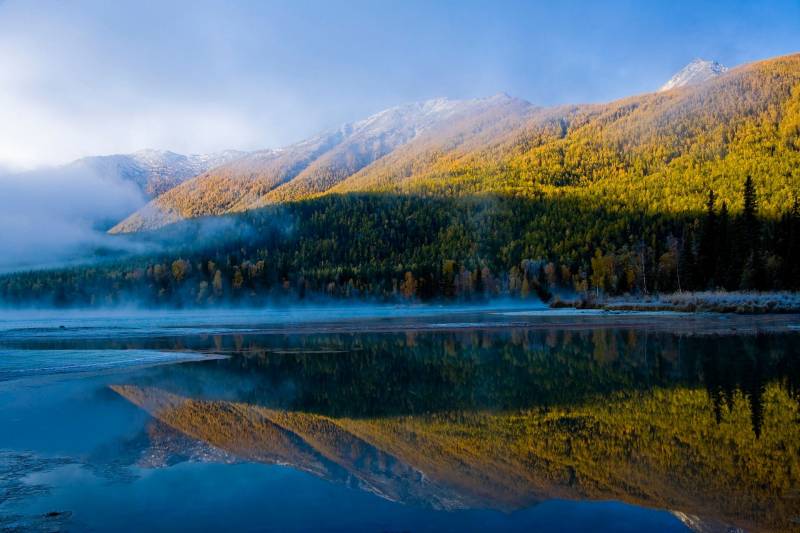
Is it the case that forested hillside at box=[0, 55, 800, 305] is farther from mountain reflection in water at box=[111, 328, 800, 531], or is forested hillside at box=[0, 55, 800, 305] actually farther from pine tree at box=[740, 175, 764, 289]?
mountain reflection in water at box=[111, 328, 800, 531]

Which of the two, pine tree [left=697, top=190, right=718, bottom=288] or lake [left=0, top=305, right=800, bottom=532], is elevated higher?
pine tree [left=697, top=190, right=718, bottom=288]

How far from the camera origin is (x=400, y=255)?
165875 mm

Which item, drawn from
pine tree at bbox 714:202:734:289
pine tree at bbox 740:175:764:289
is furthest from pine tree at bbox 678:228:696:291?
pine tree at bbox 740:175:764:289

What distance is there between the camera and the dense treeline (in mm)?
120688

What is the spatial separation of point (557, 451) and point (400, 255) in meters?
156

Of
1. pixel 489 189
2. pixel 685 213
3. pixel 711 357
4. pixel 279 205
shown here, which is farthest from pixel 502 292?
pixel 711 357

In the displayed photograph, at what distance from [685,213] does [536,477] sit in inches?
5670

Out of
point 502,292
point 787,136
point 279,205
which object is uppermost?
point 787,136

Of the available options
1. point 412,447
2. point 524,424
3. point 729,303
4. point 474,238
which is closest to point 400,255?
point 474,238

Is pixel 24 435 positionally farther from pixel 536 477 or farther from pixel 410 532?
pixel 536 477

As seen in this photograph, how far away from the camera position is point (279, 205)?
19438cm

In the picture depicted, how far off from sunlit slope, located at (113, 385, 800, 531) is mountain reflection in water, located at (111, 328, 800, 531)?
0.12 feet

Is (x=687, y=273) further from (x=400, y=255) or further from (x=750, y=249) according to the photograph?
(x=400, y=255)

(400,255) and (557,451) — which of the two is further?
(400,255)
